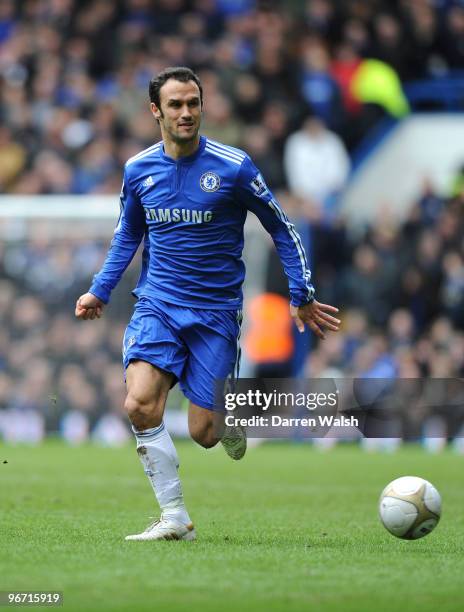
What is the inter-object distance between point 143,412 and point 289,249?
1.21 meters

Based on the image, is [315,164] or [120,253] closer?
[120,253]

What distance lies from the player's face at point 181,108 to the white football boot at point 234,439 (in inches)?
65.1

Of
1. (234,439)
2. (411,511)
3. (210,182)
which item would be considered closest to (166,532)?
(234,439)

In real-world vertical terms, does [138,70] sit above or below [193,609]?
above

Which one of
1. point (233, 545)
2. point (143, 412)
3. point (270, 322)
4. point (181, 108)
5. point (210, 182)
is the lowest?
point (233, 545)

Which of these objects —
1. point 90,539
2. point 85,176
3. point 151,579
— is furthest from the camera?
point 85,176

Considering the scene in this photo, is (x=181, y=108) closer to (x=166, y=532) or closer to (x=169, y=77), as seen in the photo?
(x=169, y=77)

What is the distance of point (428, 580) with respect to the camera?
6.33 metres

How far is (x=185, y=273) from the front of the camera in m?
8.03

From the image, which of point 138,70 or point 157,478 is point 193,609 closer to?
point 157,478

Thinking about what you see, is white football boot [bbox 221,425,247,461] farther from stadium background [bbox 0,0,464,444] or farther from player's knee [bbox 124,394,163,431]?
stadium background [bbox 0,0,464,444]

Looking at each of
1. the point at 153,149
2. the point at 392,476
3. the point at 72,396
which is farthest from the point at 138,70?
the point at 153,149

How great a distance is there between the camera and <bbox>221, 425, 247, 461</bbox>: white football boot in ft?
27.0

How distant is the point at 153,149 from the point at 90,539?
2.17 metres
